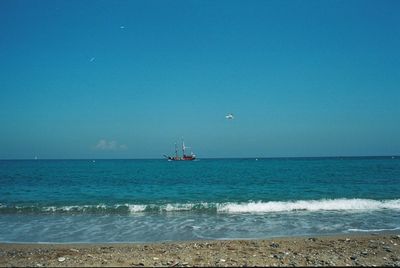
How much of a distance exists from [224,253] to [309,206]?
13052mm

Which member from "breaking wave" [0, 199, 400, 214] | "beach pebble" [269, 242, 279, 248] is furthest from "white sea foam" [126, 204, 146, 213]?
"beach pebble" [269, 242, 279, 248]

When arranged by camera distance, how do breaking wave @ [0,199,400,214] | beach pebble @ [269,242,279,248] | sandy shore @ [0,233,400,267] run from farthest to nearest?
1. breaking wave @ [0,199,400,214]
2. beach pebble @ [269,242,279,248]
3. sandy shore @ [0,233,400,267]

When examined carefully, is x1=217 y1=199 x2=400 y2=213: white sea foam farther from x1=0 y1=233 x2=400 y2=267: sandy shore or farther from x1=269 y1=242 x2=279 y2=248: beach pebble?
x1=269 y1=242 x2=279 y2=248: beach pebble

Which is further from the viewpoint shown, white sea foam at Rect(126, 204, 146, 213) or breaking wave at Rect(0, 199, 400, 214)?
white sea foam at Rect(126, 204, 146, 213)

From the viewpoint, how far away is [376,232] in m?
14.0

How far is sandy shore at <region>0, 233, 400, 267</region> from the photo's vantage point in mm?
9234

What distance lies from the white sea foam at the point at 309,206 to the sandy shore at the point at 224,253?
27.6 ft

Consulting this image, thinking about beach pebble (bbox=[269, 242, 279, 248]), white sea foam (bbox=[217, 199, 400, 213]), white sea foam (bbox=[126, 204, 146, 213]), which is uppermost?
beach pebble (bbox=[269, 242, 279, 248])

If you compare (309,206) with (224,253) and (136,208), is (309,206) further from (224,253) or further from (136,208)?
(224,253)

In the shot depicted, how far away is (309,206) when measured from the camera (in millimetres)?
21859

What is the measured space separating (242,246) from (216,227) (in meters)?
4.13

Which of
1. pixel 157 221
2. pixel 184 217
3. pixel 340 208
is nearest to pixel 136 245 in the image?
pixel 157 221

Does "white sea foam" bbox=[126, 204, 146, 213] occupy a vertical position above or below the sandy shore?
below

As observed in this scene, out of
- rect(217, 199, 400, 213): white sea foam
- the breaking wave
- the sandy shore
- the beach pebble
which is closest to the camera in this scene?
the sandy shore
